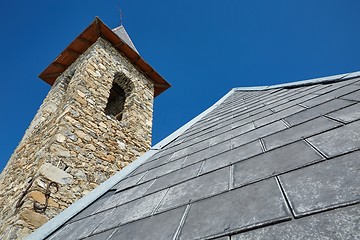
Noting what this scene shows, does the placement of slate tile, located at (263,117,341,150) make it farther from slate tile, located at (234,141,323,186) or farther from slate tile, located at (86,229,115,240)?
slate tile, located at (86,229,115,240)

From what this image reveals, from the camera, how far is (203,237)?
85cm

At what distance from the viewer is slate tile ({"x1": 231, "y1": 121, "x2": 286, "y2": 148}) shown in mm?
1785

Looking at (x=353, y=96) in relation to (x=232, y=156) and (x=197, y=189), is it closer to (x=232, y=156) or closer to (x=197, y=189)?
(x=232, y=156)

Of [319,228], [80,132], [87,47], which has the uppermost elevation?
[87,47]

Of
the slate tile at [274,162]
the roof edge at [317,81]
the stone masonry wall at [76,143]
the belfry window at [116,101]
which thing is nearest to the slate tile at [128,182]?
the slate tile at [274,162]

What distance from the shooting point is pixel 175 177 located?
1684 millimetres

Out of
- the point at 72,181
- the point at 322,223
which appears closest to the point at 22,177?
the point at 72,181

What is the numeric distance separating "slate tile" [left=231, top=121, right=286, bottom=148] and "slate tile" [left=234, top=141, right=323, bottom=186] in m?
0.39

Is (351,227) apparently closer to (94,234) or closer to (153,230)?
(153,230)

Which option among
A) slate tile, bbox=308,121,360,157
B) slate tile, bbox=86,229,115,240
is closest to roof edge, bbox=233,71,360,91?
slate tile, bbox=308,121,360,157

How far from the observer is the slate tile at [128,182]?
6.69 ft

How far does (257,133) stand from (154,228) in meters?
1.18

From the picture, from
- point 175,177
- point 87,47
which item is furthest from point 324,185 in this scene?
point 87,47

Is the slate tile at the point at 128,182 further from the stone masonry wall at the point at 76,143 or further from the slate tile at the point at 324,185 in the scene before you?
the stone masonry wall at the point at 76,143
